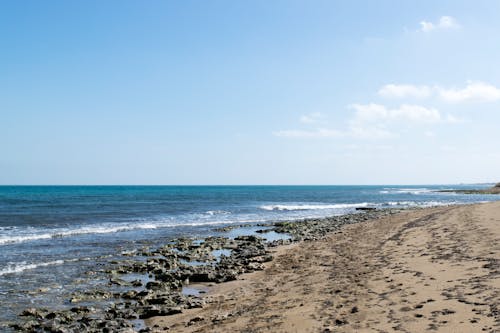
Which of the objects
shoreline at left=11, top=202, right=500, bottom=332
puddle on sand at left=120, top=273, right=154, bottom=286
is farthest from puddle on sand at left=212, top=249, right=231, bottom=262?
puddle on sand at left=120, top=273, right=154, bottom=286

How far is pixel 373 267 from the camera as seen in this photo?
1362cm

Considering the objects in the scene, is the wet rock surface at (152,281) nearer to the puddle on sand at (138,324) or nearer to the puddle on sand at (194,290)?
the puddle on sand at (138,324)

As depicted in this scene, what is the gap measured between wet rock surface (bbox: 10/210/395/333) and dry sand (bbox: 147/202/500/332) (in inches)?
33.8

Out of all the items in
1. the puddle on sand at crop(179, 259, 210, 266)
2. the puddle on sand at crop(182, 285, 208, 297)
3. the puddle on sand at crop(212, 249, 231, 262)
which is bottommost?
the puddle on sand at crop(212, 249, 231, 262)

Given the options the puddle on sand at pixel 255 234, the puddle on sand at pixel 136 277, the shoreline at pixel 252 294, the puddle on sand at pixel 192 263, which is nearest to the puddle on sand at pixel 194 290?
the shoreline at pixel 252 294

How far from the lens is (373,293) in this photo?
1016cm

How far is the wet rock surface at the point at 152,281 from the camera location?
10.6 m

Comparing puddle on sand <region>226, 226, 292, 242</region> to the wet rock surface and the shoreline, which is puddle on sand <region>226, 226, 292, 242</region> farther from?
the shoreline

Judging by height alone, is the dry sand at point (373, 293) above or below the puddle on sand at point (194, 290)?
above

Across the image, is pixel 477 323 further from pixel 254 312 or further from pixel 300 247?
pixel 300 247

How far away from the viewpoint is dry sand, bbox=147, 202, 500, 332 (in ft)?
25.7

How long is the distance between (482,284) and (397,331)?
11.0 feet

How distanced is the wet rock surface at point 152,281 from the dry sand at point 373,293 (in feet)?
2.82

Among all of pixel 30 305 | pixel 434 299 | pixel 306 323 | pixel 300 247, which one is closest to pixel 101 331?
pixel 30 305
